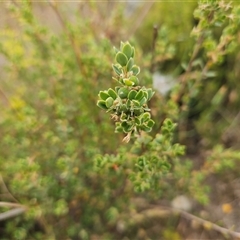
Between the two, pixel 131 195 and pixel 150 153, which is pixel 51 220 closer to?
pixel 131 195

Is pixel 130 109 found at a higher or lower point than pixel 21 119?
lower

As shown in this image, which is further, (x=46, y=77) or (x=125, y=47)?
(x=46, y=77)

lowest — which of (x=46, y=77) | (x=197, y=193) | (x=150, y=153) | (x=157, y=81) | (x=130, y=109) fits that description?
(x=130, y=109)

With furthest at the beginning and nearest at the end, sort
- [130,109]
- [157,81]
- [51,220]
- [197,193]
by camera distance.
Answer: [157,81] → [51,220] → [197,193] → [130,109]

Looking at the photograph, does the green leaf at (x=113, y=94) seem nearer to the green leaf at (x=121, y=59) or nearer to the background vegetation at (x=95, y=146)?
the green leaf at (x=121, y=59)

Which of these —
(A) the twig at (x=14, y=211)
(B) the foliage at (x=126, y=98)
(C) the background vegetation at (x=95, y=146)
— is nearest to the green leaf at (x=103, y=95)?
(B) the foliage at (x=126, y=98)

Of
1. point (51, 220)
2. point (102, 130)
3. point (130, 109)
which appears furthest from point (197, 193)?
point (130, 109)

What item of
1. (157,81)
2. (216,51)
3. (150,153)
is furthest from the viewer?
(157,81)

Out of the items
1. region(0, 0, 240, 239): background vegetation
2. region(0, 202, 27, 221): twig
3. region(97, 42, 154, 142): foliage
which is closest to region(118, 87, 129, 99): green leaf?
region(97, 42, 154, 142): foliage
